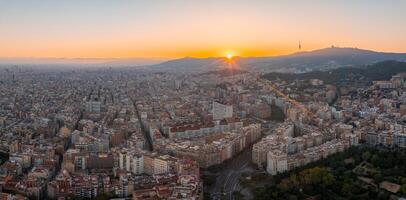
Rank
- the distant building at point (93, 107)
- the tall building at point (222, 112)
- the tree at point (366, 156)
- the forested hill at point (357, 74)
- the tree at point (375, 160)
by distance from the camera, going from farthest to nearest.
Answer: the forested hill at point (357, 74)
the distant building at point (93, 107)
the tall building at point (222, 112)
the tree at point (366, 156)
the tree at point (375, 160)

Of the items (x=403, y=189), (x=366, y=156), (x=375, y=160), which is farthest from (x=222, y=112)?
(x=403, y=189)

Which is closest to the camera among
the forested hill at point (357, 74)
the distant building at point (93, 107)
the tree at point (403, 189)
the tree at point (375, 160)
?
the tree at point (403, 189)

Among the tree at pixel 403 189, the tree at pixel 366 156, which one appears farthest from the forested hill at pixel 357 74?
the tree at pixel 403 189

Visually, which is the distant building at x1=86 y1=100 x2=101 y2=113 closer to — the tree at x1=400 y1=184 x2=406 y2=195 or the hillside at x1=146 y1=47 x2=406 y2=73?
the tree at x1=400 y1=184 x2=406 y2=195

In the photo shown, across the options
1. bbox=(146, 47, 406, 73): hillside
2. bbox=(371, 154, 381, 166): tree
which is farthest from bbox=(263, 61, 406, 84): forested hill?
bbox=(371, 154, 381, 166): tree

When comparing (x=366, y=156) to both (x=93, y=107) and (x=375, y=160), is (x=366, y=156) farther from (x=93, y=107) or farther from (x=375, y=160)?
(x=93, y=107)

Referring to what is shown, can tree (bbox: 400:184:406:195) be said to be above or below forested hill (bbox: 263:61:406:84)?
below

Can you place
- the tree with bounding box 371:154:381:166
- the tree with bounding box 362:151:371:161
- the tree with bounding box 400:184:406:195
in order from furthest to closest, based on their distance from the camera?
the tree with bounding box 362:151:371:161
the tree with bounding box 371:154:381:166
the tree with bounding box 400:184:406:195

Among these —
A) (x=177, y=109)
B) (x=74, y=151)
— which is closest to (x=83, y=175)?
(x=74, y=151)

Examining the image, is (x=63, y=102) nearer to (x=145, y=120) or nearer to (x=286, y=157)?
(x=145, y=120)

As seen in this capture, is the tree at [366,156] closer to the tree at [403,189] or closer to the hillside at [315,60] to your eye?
the tree at [403,189]

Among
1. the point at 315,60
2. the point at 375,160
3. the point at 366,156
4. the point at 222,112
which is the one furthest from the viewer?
the point at 315,60
